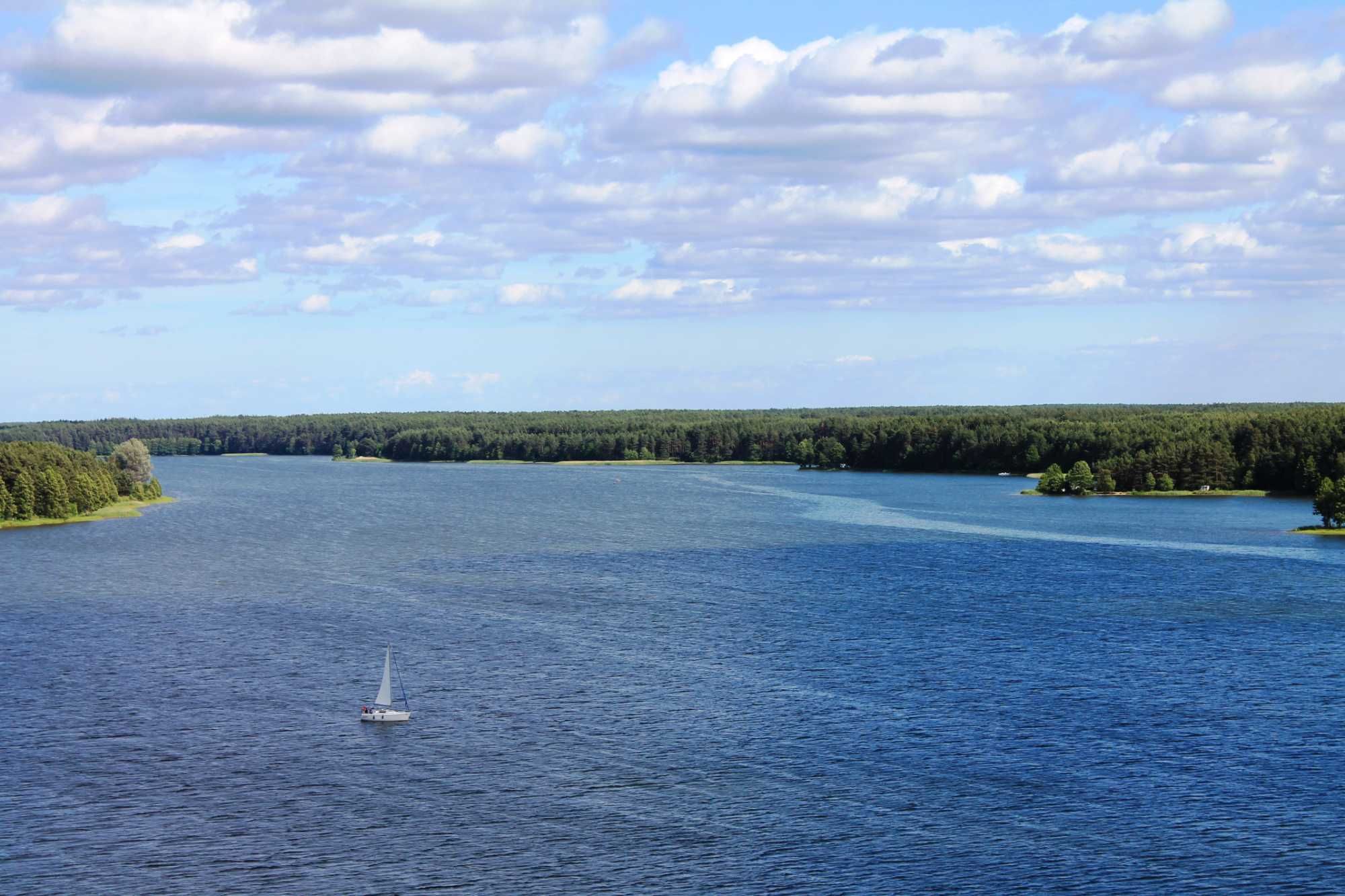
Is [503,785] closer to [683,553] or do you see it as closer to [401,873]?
[401,873]

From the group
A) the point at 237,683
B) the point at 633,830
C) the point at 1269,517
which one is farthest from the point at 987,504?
the point at 633,830

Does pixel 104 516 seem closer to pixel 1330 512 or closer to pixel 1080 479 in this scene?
pixel 1080 479

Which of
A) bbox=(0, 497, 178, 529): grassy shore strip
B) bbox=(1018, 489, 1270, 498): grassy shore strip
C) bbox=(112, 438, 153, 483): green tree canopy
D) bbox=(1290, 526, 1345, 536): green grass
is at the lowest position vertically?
bbox=(0, 497, 178, 529): grassy shore strip

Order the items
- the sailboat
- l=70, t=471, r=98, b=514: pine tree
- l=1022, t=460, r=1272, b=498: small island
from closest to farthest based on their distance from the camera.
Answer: the sailboat < l=70, t=471, r=98, b=514: pine tree < l=1022, t=460, r=1272, b=498: small island

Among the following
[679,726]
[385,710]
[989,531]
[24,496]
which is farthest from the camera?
[24,496]

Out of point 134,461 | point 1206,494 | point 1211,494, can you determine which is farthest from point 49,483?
point 1211,494

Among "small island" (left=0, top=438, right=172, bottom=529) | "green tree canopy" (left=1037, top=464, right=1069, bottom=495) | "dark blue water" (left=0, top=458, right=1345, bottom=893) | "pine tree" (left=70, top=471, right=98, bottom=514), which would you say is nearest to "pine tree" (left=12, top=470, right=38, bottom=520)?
"small island" (left=0, top=438, right=172, bottom=529)

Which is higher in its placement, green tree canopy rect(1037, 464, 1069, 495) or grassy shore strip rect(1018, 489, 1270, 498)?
green tree canopy rect(1037, 464, 1069, 495)

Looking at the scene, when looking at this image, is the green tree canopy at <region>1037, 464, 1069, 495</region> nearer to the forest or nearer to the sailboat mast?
the forest
